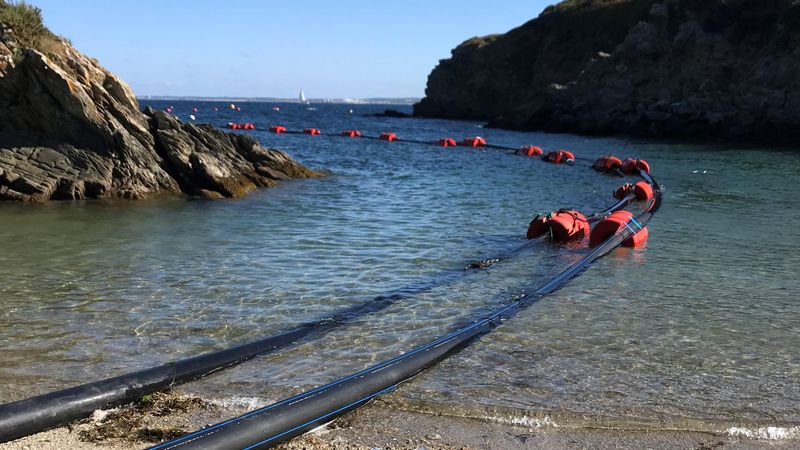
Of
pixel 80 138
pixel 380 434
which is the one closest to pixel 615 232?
pixel 380 434

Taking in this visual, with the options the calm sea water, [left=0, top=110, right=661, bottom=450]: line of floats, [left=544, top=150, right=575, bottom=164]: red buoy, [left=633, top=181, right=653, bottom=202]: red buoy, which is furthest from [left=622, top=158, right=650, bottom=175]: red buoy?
[left=0, top=110, right=661, bottom=450]: line of floats

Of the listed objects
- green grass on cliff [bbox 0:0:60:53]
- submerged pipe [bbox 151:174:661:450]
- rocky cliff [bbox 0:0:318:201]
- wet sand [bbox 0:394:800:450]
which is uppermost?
green grass on cliff [bbox 0:0:60:53]

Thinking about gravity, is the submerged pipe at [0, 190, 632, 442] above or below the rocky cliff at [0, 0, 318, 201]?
below

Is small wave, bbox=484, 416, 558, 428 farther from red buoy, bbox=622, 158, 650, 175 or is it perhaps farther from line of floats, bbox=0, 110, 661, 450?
red buoy, bbox=622, 158, 650, 175

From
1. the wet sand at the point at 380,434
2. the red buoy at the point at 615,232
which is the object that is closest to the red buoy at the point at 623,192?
the red buoy at the point at 615,232

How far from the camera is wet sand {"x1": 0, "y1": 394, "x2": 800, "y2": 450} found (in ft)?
17.0

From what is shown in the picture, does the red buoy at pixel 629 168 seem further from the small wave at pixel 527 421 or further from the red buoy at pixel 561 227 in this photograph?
the small wave at pixel 527 421

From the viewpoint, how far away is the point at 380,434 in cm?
548

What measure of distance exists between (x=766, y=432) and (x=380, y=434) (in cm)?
306

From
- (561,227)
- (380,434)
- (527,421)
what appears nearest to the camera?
(380,434)

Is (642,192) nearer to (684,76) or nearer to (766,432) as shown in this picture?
(766,432)

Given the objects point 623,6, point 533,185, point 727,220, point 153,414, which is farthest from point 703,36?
point 153,414

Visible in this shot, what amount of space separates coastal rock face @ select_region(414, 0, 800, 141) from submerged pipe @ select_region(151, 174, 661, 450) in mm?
47179

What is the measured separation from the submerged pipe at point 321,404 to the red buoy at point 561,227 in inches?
241
